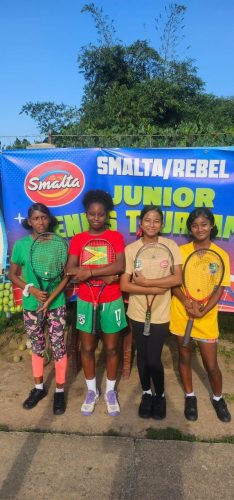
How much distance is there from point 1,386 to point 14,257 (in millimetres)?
1533

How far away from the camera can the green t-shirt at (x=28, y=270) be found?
380cm

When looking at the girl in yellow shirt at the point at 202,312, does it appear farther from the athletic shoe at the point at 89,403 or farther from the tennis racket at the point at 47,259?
the tennis racket at the point at 47,259

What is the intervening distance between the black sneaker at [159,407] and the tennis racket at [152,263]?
76cm

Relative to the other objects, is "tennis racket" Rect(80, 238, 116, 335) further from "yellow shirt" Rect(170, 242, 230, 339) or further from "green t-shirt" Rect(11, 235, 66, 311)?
"yellow shirt" Rect(170, 242, 230, 339)

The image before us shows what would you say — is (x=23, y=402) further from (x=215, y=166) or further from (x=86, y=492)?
(x=215, y=166)

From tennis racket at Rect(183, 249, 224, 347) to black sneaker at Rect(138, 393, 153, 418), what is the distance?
3.58 ft

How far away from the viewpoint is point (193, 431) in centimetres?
361

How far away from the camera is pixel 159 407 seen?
3.80 meters

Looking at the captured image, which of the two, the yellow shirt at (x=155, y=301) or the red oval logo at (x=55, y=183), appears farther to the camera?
the red oval logo at (x=55, y=183)

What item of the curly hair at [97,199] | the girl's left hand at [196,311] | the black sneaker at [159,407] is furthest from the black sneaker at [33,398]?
the curly hair at [97,199]

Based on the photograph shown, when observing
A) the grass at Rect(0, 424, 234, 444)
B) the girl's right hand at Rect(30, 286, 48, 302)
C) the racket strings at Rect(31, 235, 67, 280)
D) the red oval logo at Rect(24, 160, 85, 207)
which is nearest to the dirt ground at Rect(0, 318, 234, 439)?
the grass at Rect(0, 424, 234, 444)

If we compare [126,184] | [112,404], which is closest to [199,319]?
[112,404]

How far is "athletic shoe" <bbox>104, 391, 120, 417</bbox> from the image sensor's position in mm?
3832

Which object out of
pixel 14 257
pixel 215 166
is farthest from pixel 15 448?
pixel 215 166
